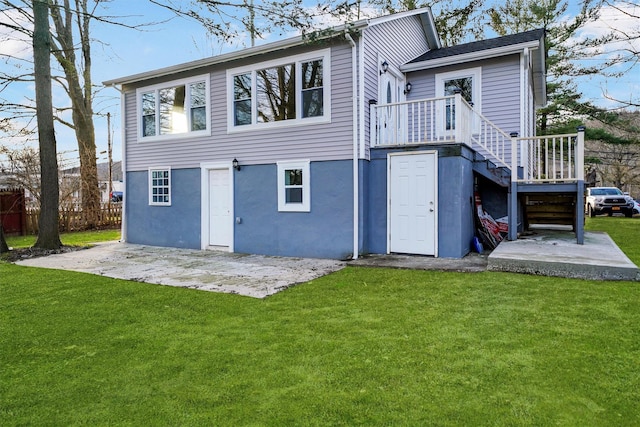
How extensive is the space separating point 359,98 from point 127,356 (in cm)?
630

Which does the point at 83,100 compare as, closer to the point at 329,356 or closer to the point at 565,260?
the point at 329,356

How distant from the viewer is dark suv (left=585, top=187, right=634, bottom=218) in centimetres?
1942

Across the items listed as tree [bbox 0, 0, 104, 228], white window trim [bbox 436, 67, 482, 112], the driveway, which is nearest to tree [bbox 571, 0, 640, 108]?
white window trim [bbox 436, 67, 482, 112]

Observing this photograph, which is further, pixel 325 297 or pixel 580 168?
pixel 580 168

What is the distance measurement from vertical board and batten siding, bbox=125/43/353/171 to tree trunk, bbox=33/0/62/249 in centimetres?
201

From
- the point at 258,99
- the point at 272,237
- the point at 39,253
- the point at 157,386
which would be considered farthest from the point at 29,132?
the point at 157,386

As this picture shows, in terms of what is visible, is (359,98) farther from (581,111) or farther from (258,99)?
(581,111)

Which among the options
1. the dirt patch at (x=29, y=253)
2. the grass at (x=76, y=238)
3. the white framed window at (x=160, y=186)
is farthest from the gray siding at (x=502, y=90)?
the grass at (x=76, y=238)

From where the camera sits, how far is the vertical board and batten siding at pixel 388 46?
8297mm

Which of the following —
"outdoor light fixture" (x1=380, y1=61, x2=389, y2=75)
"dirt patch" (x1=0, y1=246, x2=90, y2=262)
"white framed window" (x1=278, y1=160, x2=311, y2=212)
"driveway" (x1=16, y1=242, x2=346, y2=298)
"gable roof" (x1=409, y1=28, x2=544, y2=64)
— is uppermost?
"gable roof" (x1=409, y1=28, x2=544, y2=64)

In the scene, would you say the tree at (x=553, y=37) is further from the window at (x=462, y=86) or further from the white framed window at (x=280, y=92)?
the white framed window at (x=280, y=92)

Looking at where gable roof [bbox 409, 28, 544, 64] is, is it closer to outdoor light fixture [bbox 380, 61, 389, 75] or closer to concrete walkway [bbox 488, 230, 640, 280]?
outdoor light fixture [bbox 380, 61, 389, 75]

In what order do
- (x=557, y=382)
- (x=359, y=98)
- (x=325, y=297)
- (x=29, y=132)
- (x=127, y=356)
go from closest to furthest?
1. (x=557, y=382)
2. (x=127, y=356)
3. (x=325, y=297)
4. (x=359, y=98)
5. (x=29, y=132)

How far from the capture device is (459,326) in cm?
390
